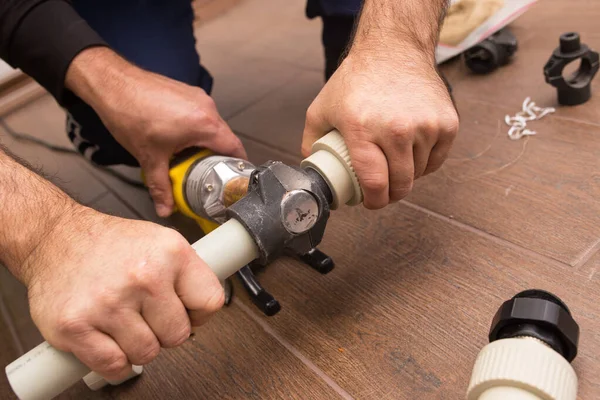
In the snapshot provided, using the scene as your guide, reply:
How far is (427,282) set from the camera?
641 millimetres

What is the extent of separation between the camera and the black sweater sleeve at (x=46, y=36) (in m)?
0.77

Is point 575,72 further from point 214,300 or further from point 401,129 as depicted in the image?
point 214,300

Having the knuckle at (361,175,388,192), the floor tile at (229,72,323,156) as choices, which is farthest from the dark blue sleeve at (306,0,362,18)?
the knuckle at (361,175,388,192)

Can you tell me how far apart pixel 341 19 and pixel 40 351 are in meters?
0.84

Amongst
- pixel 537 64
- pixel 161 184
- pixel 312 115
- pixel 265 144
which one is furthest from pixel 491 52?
pixel 161 184

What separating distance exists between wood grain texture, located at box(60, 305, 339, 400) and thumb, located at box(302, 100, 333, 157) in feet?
0.82

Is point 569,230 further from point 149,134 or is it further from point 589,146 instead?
point 149,134

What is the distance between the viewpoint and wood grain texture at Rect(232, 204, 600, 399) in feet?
1.77

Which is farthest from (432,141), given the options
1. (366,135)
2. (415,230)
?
(415,230)

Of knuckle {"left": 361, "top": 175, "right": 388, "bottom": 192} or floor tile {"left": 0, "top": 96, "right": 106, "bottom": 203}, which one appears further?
floor tile {"left": 0, "top": 96, "right": 106, "bottom": 203}

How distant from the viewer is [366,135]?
521 millimetres

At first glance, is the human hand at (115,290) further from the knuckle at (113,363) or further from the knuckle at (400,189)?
the knuckle at (400,189)

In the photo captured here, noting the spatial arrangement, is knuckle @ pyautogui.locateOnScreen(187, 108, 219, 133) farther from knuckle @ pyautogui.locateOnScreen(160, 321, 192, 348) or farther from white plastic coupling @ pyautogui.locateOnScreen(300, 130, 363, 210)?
knuckle @ pyautogui.locateOnScreen(160, 321, 192, 348)

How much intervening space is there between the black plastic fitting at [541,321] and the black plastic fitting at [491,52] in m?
0.69
